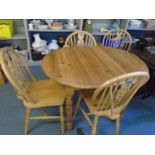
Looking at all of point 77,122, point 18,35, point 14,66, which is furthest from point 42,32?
point 77,122

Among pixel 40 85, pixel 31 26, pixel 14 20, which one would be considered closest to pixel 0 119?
pixel 40 85

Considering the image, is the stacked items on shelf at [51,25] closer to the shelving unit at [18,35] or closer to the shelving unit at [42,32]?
the shelving unit at [42,32]

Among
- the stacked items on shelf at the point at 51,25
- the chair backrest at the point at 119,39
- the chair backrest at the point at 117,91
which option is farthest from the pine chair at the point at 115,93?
the stacked items on shelf at the point at 51,25

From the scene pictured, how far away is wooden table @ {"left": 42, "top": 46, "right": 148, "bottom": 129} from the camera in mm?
1234

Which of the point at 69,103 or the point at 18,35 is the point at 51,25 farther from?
the point at 69,103

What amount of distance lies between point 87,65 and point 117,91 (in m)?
0.42

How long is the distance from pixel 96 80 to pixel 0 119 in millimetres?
1276

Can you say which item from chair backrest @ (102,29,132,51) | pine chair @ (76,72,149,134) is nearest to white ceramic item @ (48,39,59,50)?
chair backrest @ (102,29,132,51)

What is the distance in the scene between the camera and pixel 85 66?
1448 mm

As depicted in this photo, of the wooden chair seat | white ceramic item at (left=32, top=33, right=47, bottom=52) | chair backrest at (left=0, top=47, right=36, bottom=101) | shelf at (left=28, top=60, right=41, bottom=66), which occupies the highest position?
chair backrest at (left=0, top=47, right=36, bottom=101)

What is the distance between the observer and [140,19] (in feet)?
9.77

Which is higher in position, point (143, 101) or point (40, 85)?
point (40, 85)

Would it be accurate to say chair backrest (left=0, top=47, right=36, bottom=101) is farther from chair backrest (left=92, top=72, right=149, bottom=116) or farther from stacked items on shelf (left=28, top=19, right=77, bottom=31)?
stacked items on shelf (left=28, top=19, right=77, bottom=31)

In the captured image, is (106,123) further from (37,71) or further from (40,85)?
(37,71)
